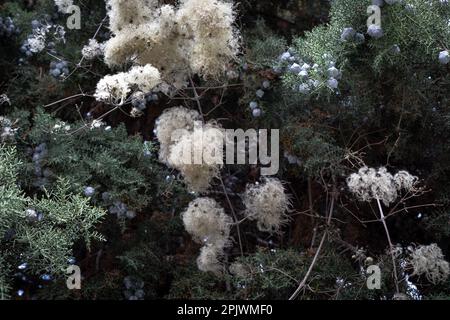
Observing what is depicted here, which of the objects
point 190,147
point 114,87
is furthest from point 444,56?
point 114,87

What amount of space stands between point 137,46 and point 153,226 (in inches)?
19.9

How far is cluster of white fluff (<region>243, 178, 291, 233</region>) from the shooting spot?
1.37 meters

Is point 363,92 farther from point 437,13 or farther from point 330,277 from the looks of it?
point 330,277

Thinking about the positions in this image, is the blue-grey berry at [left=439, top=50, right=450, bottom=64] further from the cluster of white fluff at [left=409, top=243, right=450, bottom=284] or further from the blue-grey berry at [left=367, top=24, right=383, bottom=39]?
the cluster of white fluff at [left=409, top=243, right=450, bottom=284]

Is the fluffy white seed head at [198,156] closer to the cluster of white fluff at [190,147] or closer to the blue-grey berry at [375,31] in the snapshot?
the cluster of white fluff at [190,147]

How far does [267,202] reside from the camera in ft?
4.49

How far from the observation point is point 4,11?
178cm

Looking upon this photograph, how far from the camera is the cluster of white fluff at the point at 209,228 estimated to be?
1352 millimetres

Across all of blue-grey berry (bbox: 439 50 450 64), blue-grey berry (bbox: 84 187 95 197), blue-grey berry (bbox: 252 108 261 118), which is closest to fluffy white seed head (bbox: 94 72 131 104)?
blue-grey berry (bbox: 84 187 95 197)

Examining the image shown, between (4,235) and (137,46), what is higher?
(137,46)

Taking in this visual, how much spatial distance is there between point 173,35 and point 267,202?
393 millimetres

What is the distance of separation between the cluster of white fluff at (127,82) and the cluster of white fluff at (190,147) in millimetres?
101

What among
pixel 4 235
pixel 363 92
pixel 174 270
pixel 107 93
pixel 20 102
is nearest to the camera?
pixel 4 235
